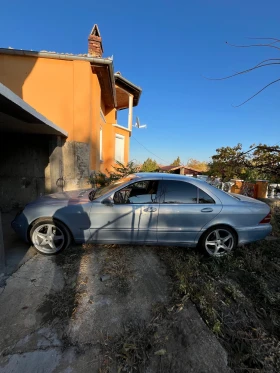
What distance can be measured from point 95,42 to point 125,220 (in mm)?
7525

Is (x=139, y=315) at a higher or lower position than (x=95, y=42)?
lower

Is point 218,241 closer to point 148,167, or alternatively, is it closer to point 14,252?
point 14,252

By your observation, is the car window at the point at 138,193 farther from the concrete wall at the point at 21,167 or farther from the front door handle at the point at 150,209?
the concrete wall at the point at 21,167

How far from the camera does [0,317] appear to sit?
6.32ft

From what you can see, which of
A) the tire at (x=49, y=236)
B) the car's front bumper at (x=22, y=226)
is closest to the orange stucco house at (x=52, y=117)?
the car's front bumper at (x=22, y=226)

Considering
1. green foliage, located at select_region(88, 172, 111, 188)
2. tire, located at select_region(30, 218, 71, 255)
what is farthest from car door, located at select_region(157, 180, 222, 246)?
green foliage, located at select_region(88, 172, 111, 188)

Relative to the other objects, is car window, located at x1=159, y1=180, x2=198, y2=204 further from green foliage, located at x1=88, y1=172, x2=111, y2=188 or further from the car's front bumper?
green foliage, located at x1=88, y1=172, x2=111, y2=188

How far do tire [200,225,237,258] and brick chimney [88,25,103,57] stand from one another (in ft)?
25.1

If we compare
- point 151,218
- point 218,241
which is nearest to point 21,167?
point 151,218

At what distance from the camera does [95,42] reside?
7.05 meters

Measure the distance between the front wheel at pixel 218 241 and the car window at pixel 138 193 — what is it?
1.22 meters

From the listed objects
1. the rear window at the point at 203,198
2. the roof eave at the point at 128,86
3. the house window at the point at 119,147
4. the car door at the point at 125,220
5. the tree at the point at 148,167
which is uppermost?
the roof eave at the point at 128,86

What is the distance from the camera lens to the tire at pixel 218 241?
130 inches

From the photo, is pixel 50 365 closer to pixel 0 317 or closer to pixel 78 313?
pixel 78 313
